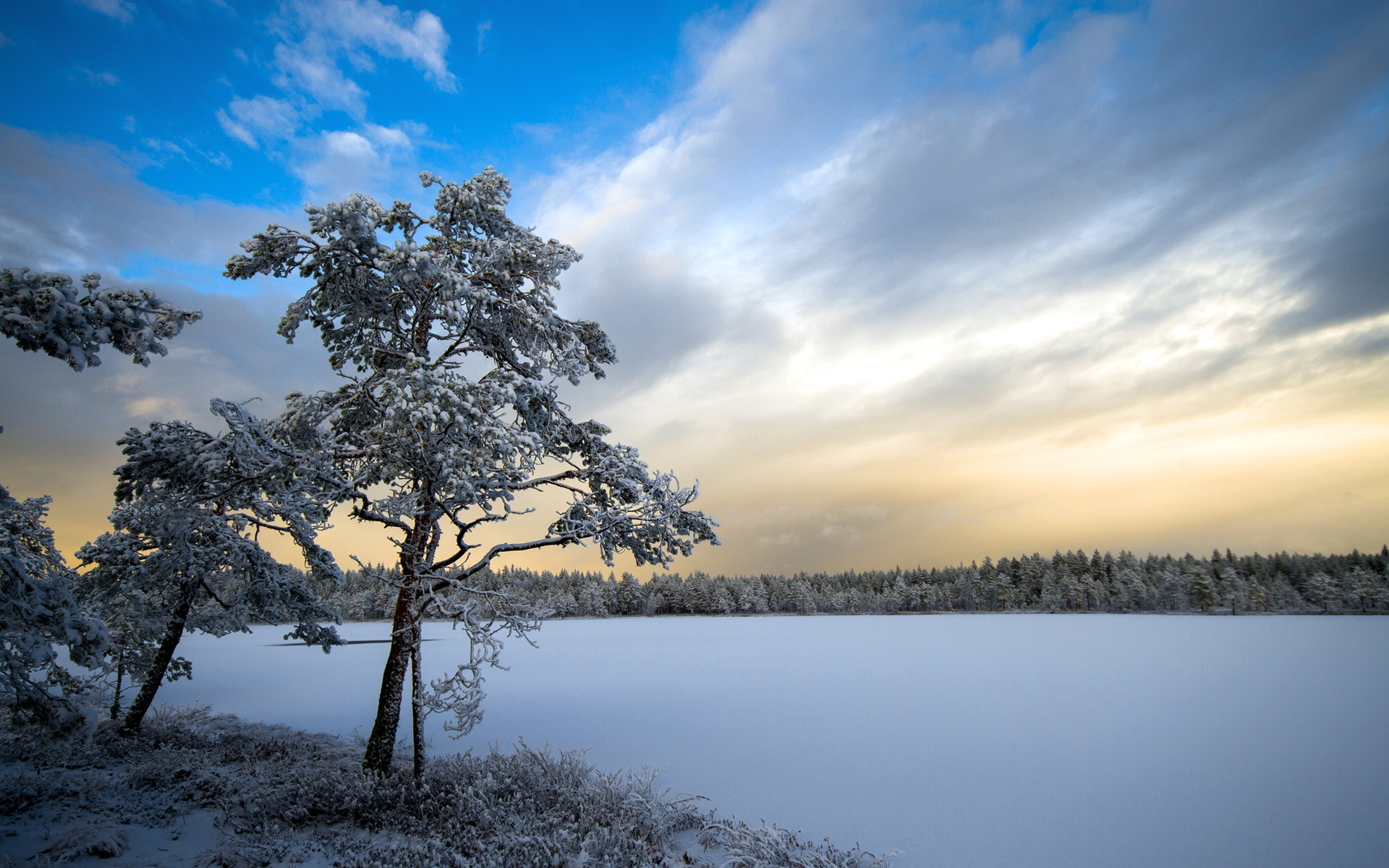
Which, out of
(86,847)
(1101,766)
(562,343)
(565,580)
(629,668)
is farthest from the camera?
(565,580)

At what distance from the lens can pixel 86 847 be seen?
648 cm

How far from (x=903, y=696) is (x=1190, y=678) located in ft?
46.1

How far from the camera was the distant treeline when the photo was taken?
303 feet

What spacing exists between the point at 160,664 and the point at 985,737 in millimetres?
20496

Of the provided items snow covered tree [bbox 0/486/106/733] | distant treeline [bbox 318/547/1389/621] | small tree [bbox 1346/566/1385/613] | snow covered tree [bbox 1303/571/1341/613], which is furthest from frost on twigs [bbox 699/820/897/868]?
snow covered tree [bbox 1303/571/1341/613]

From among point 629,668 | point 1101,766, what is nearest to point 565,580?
point 629,668

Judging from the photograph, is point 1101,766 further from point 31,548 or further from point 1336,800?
point 31,548

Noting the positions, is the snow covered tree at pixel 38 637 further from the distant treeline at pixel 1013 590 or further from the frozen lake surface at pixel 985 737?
the distant treeline at pixel 1013 590

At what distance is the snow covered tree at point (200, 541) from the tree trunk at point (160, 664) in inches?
1.0

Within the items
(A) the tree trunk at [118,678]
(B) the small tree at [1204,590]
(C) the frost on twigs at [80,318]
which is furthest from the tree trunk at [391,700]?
(B) the small tree at [1204,590]

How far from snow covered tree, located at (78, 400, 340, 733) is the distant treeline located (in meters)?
69.6

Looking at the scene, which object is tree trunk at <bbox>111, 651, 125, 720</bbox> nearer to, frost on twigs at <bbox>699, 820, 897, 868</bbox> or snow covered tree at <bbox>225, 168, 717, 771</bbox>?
snow covered tree at <bbox>225, 168, 717, 771</bbox>

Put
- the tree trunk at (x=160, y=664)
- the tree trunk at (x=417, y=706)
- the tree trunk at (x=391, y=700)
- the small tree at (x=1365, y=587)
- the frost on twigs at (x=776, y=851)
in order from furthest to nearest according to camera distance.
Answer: the small tree at (x=1365, y=587) < the tree trunk at (x=160, y=664) < the tree trunk at (x=391, y=700) < the tree trunk at (x=417, y=706) < the frost on twigs at (x=776, y=851)

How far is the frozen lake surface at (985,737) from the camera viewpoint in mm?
8891
